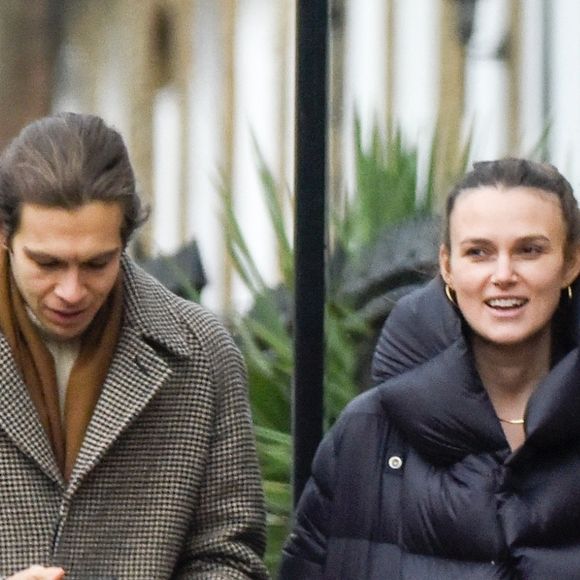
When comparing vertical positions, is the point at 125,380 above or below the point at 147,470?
above

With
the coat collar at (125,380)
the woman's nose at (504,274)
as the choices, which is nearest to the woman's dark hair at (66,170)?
the coat collar at (125,380)

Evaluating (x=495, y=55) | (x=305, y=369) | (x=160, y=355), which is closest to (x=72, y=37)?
(x=495, y=55)

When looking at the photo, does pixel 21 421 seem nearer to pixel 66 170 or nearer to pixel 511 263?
pixel 66 170

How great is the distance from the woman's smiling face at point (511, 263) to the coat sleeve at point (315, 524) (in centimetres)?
39

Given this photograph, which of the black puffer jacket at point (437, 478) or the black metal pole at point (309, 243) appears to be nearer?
the black puffer jacket at point (437, 478)

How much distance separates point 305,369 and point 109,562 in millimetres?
1039

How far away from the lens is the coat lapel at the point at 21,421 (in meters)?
4.38

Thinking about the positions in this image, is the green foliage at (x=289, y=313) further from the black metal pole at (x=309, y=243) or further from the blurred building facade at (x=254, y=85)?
the black metal pole at (x=309, y=243)

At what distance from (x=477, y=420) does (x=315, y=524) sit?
398 millimetres

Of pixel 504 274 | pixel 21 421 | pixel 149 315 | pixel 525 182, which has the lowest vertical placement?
pixel 21 421

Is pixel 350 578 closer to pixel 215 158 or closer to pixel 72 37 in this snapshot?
pixel 215 158

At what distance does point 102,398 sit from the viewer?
4434mm

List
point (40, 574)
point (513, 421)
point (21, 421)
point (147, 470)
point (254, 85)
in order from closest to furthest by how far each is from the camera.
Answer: point (40, 574)
point (513, 421)
point (21, 421)
point (147, 470)
point (254, 85)

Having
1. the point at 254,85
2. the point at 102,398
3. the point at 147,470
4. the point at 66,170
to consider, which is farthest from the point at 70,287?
the point at 254,85
